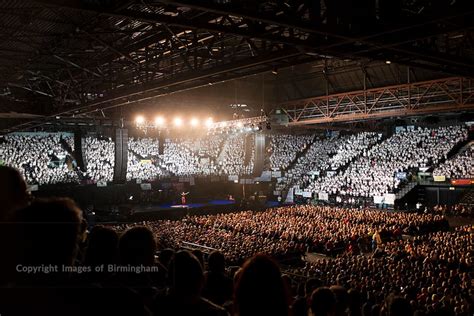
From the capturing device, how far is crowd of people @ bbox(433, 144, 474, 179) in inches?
1222

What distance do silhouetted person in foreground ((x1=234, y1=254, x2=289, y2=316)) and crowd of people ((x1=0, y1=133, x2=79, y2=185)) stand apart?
29.1m

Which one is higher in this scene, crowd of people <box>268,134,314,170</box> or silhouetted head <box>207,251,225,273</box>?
crowd of people <box>268,134,314,170</box>

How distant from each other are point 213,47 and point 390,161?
26009 millimetres

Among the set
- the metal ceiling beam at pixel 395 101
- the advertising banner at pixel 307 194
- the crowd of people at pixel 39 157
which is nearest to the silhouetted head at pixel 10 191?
the metal ceiling beam at pixel 395 101

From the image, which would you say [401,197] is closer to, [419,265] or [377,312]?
[419,265]

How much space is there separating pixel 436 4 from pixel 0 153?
3129 cm

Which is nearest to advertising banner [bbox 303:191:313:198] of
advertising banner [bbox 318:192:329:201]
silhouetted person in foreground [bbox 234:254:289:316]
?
advertising banner [bbox 318:192:329:201]

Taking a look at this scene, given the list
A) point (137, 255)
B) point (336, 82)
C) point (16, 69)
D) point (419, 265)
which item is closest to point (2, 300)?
point (137, 255)

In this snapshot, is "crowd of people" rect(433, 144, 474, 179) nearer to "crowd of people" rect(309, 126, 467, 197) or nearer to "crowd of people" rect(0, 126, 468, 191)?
"crowd of people" rect(0, 126, 468, 191)

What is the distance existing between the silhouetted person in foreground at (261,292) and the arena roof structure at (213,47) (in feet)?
16.0

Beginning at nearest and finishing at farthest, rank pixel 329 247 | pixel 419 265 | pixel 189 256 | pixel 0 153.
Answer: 1. pixel 189 256
2. pixel 419 265
3. pixel 329 247
4. pixel 0 153

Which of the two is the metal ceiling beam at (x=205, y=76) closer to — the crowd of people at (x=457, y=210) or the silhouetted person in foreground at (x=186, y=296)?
the silhouetted person in foreground at (x=186, y=296)

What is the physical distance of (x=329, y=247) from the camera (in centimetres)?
1833

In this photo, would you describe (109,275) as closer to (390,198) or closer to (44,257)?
(44,257)
